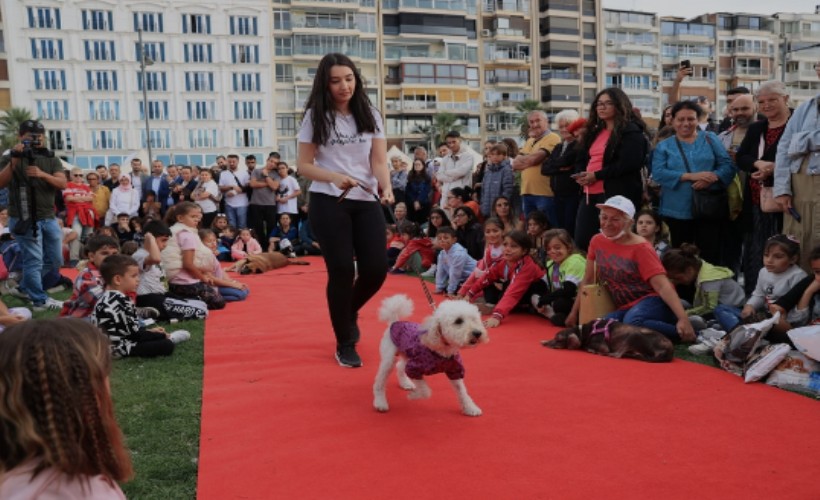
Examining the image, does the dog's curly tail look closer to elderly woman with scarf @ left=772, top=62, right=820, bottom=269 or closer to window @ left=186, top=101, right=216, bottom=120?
elderly woman with scarf @ left=772, top=62, right=820, bottom=269

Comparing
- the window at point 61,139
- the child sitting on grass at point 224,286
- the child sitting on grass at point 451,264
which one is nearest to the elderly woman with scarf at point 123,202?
the child sitting on grass at point 224,286

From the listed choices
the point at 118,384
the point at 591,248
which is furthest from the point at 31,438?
the point at 591,248

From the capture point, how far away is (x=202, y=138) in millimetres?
47125

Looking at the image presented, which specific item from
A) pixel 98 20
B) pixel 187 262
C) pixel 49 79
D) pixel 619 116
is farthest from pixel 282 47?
pixel 619 116

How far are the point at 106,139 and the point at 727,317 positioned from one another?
4672cm

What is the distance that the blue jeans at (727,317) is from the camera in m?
4.97

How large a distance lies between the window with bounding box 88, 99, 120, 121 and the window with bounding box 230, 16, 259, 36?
9255mm

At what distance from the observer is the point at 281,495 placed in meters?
2.65

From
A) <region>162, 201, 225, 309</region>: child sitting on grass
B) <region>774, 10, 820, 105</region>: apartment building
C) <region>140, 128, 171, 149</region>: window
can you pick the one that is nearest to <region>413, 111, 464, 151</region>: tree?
<region>140, 128, 171, 149</region>: window

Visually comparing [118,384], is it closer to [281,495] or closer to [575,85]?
[281,495]

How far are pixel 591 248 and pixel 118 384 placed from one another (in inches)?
140

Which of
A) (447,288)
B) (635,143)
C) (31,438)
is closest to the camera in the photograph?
(31,438)

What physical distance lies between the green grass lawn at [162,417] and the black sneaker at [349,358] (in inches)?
35.0

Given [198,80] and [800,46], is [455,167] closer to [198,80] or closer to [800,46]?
[198,80]
